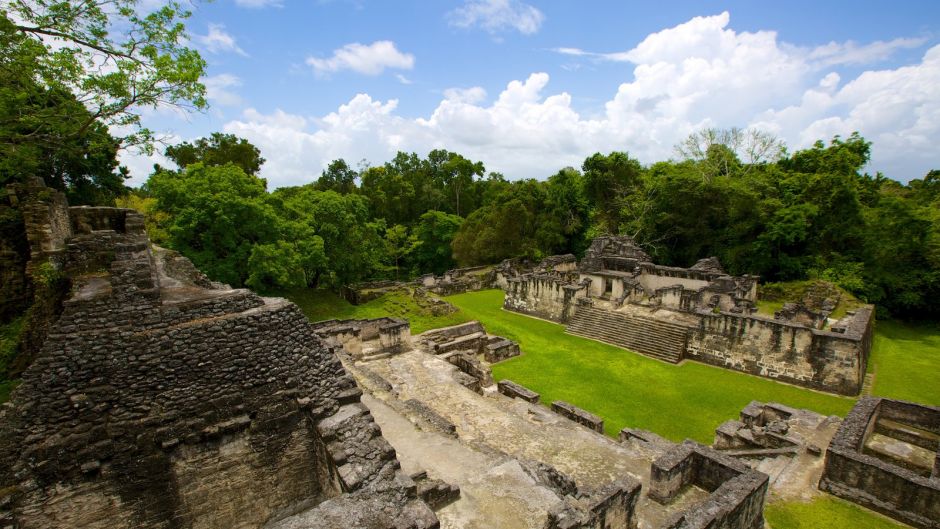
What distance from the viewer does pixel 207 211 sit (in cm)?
1689

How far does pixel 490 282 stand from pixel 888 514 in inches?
1017

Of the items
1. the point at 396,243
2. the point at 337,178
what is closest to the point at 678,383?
the point at 396,243

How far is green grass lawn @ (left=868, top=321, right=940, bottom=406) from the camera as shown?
13.7 m

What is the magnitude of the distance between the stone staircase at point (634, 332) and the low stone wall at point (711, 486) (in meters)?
8.98

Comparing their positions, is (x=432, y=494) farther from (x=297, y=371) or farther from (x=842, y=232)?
(x=842, y=232)

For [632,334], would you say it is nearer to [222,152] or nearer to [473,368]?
[473,368]

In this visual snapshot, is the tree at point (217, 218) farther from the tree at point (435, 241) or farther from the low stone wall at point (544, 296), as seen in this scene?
the tree at point (435, 241)

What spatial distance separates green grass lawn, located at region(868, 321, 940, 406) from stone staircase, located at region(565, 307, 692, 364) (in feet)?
20.4

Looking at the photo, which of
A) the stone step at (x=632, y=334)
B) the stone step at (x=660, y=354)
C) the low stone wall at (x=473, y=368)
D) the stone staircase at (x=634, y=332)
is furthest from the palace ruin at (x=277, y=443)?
the stone step at (x=632, y=334)

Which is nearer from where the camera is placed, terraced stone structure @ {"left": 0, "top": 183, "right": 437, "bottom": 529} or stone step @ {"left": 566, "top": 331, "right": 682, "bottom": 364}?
terraced stone structure @ {"left": 0, "top": 183, "right": 437, "bottom": 529}

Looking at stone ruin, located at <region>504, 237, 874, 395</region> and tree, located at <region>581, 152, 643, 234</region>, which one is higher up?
tree, located at <region>581, 152, 643, 234</region>

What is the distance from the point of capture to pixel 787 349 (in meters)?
15.2

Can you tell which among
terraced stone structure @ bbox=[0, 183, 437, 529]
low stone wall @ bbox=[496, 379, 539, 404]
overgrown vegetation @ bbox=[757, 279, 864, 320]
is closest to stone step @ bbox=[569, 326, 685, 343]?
overgrown vegetation @ bbox=[757, 279, 864, 320]

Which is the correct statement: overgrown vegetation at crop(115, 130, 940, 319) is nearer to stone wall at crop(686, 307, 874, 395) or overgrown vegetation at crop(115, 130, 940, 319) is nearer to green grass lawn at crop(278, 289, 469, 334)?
green grass lawn at crop(278, 289, 469, 334)
